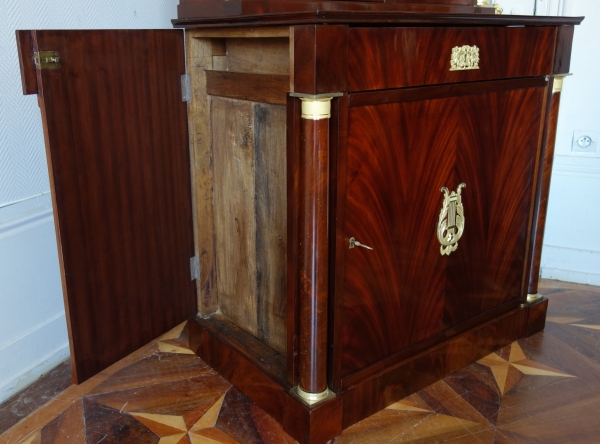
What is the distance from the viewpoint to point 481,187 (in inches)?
73.2

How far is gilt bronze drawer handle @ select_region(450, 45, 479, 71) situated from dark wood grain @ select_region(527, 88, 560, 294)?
1.47 ft

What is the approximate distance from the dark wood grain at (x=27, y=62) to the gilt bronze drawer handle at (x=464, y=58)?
3.58 ft

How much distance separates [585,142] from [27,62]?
2.15 m

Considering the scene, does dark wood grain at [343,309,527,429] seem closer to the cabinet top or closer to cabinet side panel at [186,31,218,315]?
cabinet side panel at [186,31,218,315]

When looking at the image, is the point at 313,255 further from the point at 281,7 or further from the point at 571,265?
the point at 571,265

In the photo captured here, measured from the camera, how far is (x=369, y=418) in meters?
1.72

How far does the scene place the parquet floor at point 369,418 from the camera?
164 cm

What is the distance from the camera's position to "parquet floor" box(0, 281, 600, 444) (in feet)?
5.38

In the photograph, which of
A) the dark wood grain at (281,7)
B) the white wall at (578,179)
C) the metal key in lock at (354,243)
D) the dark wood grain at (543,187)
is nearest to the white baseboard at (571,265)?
the white wall at (578,179)

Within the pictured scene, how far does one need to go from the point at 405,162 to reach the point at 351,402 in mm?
680

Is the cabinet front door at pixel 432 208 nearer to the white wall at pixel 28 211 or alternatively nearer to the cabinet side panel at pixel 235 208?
the cabinet side panel at pixel 235 208

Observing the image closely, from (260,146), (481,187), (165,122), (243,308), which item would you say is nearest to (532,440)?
(481,187)

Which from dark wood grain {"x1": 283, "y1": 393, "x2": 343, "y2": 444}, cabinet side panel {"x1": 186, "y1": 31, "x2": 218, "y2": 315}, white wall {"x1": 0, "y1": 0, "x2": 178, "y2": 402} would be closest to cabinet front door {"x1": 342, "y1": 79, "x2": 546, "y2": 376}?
dark wood grain {"x1": 283, "y1": 393, "x2": 343, "y2": 444}

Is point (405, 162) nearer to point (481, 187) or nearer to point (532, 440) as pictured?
point (481, 187)
